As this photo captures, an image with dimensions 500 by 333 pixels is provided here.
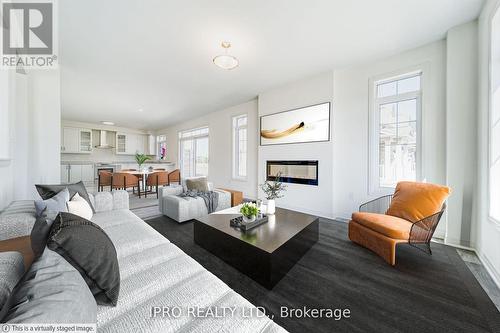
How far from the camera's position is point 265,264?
1.58 meters

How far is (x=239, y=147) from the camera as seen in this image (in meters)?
5.58

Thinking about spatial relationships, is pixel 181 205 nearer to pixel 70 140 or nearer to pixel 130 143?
pixel 70 140

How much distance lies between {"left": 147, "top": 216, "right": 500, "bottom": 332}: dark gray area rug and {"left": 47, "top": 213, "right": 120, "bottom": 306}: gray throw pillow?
1.03 meters

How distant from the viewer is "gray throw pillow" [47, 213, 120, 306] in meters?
0.75

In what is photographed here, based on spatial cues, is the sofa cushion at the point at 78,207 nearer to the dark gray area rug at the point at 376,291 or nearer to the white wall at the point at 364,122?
the dark gray area rug at the point at 376,291

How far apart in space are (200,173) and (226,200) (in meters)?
3.71


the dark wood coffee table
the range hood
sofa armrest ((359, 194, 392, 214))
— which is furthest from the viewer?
the range hood

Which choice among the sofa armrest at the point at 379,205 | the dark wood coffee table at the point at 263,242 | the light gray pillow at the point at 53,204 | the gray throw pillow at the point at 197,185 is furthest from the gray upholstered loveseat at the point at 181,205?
the sofa armrest at the point at 379,205

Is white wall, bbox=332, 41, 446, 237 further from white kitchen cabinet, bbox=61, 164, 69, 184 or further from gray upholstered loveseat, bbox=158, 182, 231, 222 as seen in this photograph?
white kitchen cabinet, bbox=61, 164, 69, 184

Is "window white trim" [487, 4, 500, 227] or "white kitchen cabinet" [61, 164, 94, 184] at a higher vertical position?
"window white trim" [487, 4, 500, 227]

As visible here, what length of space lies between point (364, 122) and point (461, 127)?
116 cm

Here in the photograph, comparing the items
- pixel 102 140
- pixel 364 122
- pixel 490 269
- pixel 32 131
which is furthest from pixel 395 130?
pixel 102 140

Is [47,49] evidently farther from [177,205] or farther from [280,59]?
[280,59]

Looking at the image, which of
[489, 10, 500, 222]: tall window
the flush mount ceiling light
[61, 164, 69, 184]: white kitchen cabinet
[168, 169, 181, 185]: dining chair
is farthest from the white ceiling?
[61, 164, 69, 184]: white kitchen cabinet
